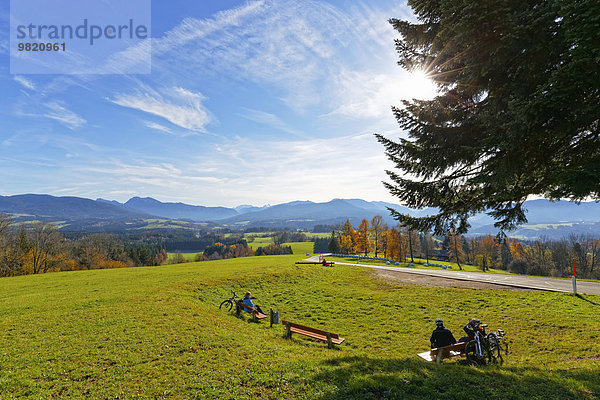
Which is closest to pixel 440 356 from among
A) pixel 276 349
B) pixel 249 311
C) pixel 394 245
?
pixel 276 349

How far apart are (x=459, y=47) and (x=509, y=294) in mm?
20672

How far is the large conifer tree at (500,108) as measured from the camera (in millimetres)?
5348

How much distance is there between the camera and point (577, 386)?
7.00 meters

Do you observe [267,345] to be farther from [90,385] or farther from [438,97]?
[438,97]

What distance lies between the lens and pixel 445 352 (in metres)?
9.49

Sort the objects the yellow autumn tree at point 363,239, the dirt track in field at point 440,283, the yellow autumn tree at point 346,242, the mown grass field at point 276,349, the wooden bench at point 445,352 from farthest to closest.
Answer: the yellow autumn tree at point 346,242 < the yellow autumn tree at point 363,239 < the dirt track in field at point 440,283 < the wooden bench at point 445,352 < the mown grass field at point 276,349

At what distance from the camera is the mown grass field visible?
7039mm

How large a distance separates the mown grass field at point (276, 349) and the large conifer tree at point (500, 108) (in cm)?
519

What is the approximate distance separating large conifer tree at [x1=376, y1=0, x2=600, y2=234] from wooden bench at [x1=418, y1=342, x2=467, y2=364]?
4332mm

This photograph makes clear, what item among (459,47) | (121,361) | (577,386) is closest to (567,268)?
(577,386)

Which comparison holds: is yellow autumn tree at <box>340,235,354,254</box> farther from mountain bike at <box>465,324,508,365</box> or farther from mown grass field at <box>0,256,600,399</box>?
mountain bike at <box>465,324,508,365</box>

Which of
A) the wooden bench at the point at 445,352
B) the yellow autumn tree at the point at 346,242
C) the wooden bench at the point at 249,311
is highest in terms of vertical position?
the wooden bench at the point at 445,352

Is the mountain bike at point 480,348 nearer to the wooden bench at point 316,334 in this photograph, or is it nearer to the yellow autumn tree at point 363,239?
the wooden bench at point 316,334

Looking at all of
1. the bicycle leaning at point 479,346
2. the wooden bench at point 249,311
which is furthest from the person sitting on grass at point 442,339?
the wooden bench at point 249,311
